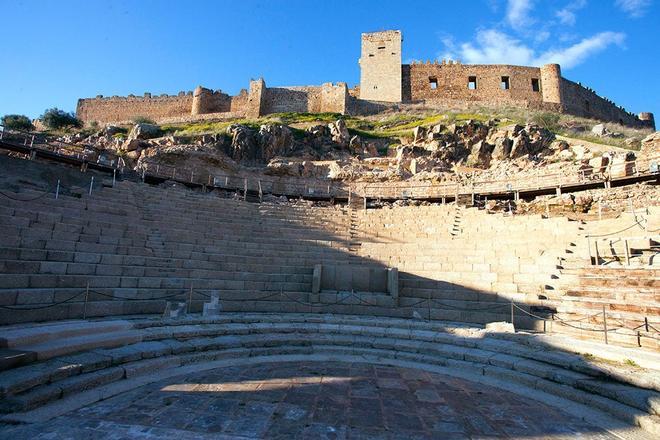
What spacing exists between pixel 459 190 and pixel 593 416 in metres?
17.0

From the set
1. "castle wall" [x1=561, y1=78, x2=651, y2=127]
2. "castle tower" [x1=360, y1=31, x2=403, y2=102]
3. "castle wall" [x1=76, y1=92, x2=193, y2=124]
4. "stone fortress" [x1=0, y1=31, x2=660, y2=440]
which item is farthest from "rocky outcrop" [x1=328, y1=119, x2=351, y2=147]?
"castle wall" [x1=561, y1=78, x2=651, y2=127]

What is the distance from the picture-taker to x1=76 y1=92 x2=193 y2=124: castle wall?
44688 mm

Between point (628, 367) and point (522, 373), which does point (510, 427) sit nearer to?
point (522, 373)

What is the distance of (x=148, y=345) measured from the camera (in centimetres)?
530

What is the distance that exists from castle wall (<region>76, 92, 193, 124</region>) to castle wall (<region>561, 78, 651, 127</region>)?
44.7 meters

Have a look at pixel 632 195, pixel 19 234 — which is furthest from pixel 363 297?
pixel 632 195

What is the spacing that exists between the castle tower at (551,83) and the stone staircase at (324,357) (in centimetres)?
4497

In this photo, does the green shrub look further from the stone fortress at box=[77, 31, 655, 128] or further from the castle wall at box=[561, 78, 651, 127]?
the castle wall at box=[561, 78, 651, 127]

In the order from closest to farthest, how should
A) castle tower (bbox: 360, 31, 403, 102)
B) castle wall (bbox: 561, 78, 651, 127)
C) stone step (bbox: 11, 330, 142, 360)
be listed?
stone step (bbox: 11, 330, 142, 360)
castle wall (bbox: 561, 78, 651, 127)
castle tower (bbox: 360, 31, 403, 102)

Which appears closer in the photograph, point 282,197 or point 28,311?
point 28,311

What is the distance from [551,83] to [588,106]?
20.2 ft

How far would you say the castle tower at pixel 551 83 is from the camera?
42.3m

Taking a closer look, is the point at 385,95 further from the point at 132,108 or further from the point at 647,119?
the point at 647,119

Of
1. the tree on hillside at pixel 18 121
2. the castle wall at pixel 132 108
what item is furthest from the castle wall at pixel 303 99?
the tree on hillside at pixel 18 121
